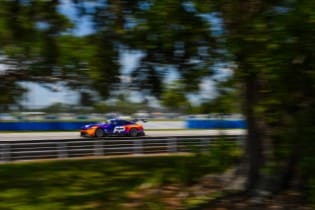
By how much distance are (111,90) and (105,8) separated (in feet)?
5.13

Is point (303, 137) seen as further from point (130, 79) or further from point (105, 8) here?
point (105, 8)

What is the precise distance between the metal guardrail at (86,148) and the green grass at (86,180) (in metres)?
2.33

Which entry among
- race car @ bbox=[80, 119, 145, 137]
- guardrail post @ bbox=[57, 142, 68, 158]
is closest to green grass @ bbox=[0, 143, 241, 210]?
guardrail post @ bbox=[57, 142, 68, 158]

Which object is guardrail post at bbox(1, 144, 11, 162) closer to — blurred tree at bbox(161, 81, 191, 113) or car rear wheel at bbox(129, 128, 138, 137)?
car rear wheel at bbox(129, 128, 138, 137)

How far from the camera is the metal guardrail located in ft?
51.2

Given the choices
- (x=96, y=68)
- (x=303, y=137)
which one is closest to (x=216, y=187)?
(x=303, y=137)

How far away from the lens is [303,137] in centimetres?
809

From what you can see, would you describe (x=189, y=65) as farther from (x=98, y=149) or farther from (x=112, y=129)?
(x=112, y=129)

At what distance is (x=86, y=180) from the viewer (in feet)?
34.5

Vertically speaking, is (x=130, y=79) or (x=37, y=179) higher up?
(x=130, y=79)

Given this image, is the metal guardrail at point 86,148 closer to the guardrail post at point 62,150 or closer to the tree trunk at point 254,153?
the guardrail post at point 62,150

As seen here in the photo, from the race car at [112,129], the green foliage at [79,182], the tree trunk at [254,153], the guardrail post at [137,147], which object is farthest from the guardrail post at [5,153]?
the tree trunk at [254,153]

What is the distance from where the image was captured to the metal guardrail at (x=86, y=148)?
51.2ft

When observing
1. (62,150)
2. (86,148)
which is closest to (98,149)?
(86,148)
